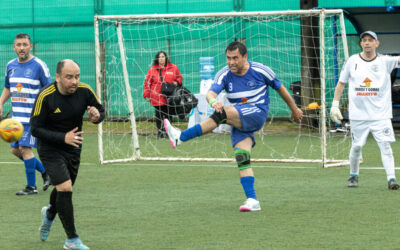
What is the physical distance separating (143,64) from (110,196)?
10270mm

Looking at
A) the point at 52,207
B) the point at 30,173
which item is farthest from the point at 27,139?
the point at 52,207

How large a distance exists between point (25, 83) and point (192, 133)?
8.77 feet

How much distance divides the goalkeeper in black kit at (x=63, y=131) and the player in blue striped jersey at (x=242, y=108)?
181cm

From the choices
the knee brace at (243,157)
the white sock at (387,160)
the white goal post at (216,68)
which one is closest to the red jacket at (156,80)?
the white goal post at (216,68)

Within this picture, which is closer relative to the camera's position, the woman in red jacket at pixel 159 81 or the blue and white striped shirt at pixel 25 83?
the blue and white striped shirt at pixel 25 83

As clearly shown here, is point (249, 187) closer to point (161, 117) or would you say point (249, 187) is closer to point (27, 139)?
point (27, 139)

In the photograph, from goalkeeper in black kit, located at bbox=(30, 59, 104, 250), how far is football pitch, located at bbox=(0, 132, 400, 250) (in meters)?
0.35

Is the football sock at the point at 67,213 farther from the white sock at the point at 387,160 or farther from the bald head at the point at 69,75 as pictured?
the white sock at the point at 387,160

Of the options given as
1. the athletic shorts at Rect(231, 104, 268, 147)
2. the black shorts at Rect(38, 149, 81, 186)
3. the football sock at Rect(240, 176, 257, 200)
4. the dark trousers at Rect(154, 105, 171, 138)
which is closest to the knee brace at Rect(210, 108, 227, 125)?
the athletic shorts at Rect(231, 104, 268, 147)

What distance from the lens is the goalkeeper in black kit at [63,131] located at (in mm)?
6293

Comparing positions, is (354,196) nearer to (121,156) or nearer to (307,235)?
(307,235)

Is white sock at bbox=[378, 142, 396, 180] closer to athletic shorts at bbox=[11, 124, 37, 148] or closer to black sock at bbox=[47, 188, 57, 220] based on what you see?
athletic shorts at bbox=[11, 124, 37, 148]

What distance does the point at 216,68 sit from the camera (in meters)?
19.2

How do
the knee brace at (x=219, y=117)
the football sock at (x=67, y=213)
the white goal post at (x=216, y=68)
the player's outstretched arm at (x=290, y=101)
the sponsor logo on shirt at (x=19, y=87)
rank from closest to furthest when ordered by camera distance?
the football sock at (x=67, y=213), the knee brace at (x=219, y=117), the player's outstretched arm at (x=290, y=101), the sponsor logo on shirt at (x=19, y=87), the white goal post at (x=216, y=68)
